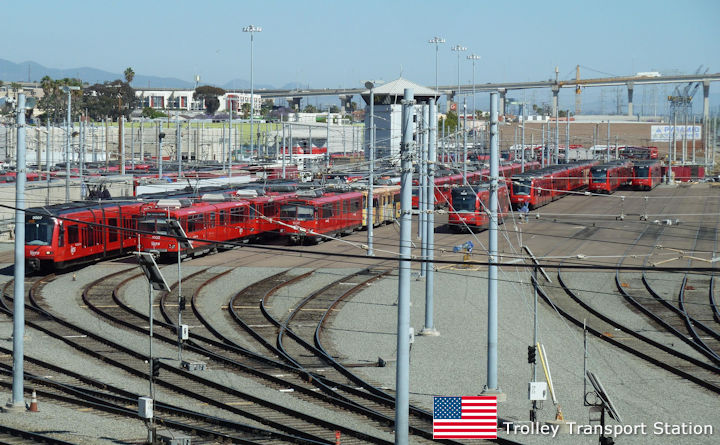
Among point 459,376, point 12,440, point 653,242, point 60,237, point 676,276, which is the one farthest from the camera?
point 653,242

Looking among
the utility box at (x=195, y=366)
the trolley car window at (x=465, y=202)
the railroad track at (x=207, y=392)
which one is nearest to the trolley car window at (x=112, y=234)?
the railroad track at (x=207, y=392)

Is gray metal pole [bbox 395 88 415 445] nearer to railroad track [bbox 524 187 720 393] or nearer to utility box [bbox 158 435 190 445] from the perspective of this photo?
utility box [bbox 158 435 190 445]

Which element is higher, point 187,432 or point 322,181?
point 322,181

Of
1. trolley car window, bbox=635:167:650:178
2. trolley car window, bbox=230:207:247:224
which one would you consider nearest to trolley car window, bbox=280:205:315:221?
trolley car window, bbox=230:207:247:224

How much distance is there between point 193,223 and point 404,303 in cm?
2409

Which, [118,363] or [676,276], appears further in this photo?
[676,276]

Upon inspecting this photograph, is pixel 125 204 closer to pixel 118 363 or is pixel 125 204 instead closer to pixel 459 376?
pixel 118 363

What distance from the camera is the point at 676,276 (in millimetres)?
38062

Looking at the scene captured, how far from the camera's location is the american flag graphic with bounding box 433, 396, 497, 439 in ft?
57.4

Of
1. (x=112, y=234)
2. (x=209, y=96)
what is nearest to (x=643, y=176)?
(x=112, y=234)

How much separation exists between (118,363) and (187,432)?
5.73 m

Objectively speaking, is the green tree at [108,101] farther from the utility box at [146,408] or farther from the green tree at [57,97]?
the utility box at [146,408]

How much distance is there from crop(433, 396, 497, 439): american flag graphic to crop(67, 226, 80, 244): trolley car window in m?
21.4

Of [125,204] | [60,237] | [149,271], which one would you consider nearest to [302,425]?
[149,271]
